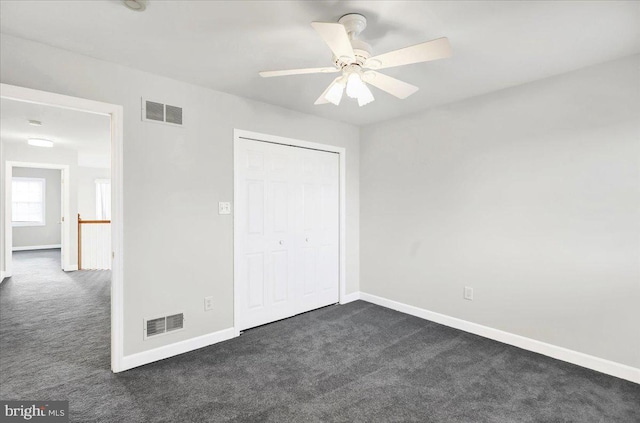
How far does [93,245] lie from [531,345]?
7.85 meters

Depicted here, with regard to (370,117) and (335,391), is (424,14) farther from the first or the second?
(335,391)

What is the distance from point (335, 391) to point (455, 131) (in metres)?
2.79

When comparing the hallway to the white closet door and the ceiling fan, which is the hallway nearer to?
the white closet door

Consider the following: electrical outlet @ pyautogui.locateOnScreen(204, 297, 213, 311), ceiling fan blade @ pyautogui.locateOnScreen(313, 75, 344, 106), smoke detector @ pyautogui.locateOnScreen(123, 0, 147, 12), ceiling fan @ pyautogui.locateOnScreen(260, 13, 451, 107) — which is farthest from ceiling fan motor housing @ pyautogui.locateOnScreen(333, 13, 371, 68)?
electrical outlet @ pyautogui.locateOnScreen(204, 297, 213, 311)

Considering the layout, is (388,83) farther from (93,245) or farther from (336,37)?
(93,245)

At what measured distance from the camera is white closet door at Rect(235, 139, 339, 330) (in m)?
3.40

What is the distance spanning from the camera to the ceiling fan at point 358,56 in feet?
5.33

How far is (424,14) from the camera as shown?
1.88 meters

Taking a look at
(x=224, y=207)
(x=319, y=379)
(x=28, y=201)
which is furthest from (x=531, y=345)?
(x=28, y=201)

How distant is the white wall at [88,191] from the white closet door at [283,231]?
8.19 metres

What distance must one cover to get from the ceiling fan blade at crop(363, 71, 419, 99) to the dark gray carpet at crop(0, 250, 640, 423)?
2.12 m

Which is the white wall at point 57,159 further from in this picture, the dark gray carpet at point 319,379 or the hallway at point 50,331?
the dark gray carpet at point 319,379

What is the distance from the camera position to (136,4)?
177cm

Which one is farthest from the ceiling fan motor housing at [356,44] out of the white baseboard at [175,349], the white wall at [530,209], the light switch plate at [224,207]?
the white baseboard at [175,349]
